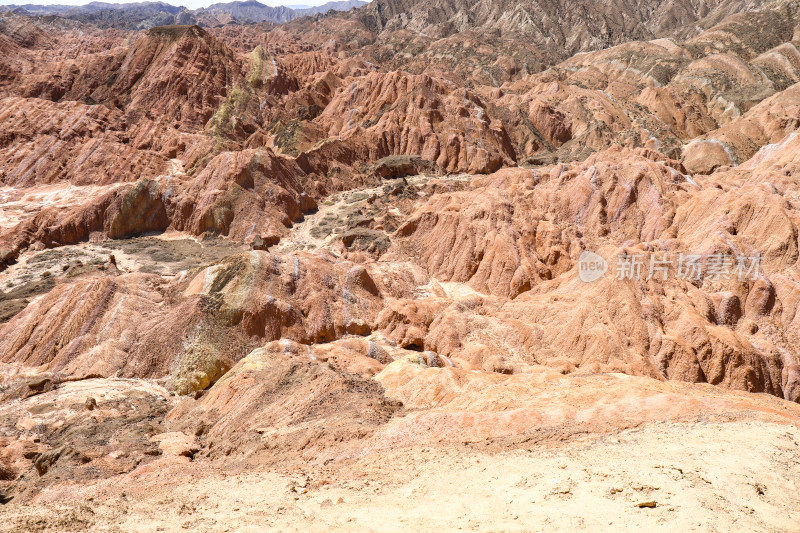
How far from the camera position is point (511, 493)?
26.5 feet

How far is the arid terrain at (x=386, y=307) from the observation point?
8617 millimetres

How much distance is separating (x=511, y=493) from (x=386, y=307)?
49.9 feet

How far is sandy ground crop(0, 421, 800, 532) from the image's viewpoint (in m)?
6.96

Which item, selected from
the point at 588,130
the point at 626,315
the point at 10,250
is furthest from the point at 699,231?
the point at 10,250

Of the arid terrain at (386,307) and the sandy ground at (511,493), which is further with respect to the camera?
the arid terrain at (386,307)

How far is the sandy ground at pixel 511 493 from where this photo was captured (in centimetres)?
696

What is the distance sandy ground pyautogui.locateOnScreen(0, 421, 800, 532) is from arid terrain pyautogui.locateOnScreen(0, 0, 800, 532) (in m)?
0.06

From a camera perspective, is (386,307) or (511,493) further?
(386,307)

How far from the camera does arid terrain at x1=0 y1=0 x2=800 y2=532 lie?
862 centimetres

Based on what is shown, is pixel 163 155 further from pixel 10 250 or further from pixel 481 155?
pixel 481 155

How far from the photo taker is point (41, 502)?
1000cm

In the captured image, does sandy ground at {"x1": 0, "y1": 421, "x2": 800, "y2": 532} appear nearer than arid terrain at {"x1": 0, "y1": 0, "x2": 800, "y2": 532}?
Yes

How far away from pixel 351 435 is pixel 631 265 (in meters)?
15.7

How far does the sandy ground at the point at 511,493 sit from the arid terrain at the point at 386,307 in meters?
0.06
